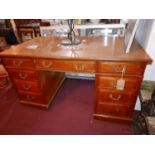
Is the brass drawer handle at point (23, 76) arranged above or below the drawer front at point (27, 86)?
above

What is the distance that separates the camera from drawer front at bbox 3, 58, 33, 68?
1336 millimetres

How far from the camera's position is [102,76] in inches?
47.9

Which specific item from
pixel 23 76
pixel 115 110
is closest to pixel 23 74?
pixel 23 76

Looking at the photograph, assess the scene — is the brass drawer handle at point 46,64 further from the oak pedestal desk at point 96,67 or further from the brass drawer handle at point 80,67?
the brass drawer handle at point 80,67

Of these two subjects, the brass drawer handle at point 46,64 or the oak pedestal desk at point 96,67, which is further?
the brass drawer handle at point 46,64

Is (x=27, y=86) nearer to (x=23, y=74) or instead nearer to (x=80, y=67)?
(x=23, y=74)

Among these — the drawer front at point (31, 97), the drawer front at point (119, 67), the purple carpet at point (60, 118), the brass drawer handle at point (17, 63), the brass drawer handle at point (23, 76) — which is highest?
the drawer front at point (119, 67)

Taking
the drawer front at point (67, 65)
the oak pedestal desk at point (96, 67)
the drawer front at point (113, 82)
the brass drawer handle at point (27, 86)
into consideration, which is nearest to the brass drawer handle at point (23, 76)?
the oak pedestal desk at point (96, 67)

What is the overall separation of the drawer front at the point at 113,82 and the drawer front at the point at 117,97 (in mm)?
61

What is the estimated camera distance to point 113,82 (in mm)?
1225

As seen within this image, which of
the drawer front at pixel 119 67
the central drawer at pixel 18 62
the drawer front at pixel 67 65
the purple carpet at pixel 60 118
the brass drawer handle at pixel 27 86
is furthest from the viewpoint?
the brass drawer handle at pixel 27 86

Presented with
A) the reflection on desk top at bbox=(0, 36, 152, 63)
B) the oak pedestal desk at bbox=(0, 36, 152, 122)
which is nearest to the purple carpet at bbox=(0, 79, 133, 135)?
the oak pedestal desk at bbox=(0, 36, 152, 122)

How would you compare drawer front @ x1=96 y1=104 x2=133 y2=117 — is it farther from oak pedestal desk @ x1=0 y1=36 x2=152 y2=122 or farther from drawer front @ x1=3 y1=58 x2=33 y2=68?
drawer front @ x1=3 y1=58 x2=33 y2=68

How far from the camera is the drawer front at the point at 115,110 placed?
4.49 ft
